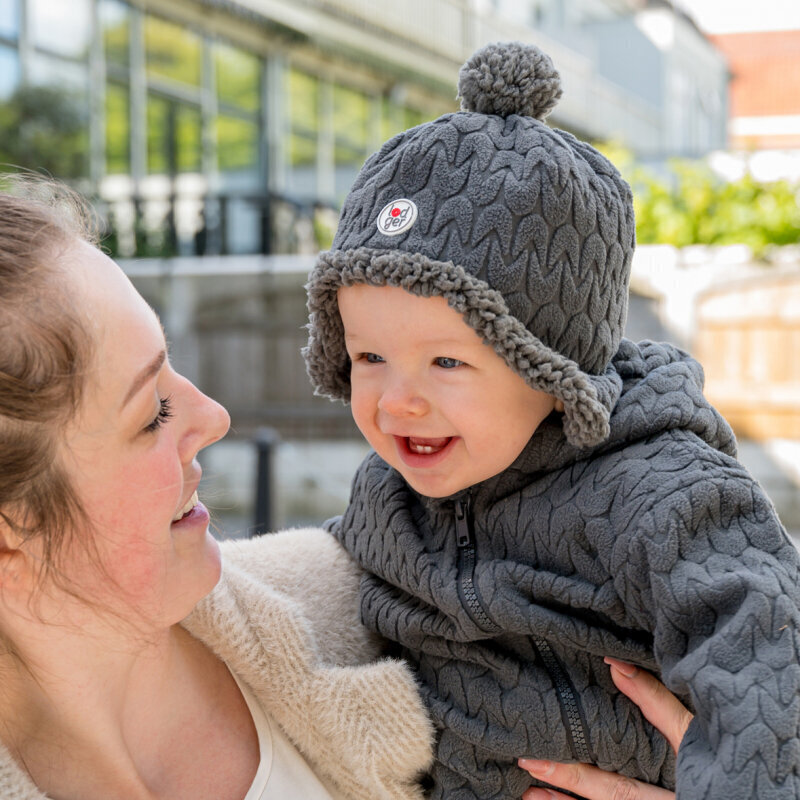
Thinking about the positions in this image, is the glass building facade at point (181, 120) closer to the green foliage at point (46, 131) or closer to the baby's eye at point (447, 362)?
the green foliage at point (46, 131)

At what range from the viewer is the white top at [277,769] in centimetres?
178

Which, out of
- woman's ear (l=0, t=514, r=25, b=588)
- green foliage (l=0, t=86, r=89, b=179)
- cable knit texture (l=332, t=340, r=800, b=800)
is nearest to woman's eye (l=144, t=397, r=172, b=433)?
woman's ear (l=0, t=514, r=25, b=588)

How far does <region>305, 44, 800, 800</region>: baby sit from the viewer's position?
155cm

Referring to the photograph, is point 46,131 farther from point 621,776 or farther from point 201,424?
point 621,776

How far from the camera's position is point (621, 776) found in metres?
1.79

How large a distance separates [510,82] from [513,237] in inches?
12.5

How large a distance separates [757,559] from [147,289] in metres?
9.19

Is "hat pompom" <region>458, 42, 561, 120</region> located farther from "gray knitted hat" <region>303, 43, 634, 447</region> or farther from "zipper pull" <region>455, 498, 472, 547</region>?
"zipper pull" <region>455, 498, 472, 547</region>

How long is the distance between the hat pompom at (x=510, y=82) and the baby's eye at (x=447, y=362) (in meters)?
0.43

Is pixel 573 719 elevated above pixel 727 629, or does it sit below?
below

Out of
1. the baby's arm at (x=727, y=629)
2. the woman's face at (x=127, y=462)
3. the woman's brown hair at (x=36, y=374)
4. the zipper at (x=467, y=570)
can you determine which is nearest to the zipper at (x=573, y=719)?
the zipper at (x=467, y=570)

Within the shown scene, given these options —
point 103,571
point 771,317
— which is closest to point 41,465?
point 103,571

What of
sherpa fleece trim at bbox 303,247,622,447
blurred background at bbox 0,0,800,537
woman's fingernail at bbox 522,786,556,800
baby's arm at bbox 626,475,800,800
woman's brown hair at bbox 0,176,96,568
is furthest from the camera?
blurred background at bbox 0,0,800,537

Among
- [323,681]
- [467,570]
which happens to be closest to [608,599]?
[467,570]
